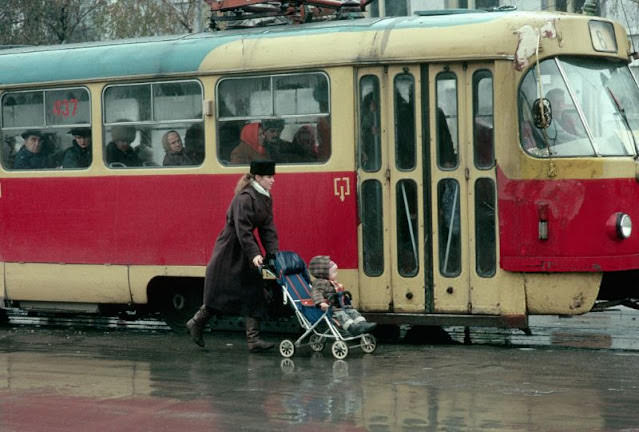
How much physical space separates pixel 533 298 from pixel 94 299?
4764 millimetres

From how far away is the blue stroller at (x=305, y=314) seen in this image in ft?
43.5

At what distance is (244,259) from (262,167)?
2.81ft

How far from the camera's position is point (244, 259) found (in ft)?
45.7

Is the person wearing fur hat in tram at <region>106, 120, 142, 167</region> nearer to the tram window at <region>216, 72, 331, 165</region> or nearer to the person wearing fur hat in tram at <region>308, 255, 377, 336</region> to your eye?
the tram window at <region>216, 72, 331, 165</region>

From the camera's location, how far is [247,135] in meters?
14.8

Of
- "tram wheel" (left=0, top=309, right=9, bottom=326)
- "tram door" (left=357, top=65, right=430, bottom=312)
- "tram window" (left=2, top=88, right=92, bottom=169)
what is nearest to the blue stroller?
"tram door" (left=357, top=65, right=430, bottom=312)

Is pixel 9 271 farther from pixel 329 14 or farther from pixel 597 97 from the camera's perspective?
pixel 597 97

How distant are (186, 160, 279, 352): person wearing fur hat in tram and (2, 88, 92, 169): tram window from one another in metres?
2.58

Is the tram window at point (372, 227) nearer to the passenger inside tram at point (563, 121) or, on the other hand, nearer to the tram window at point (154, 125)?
the passenger inside tram at point (563, 121)

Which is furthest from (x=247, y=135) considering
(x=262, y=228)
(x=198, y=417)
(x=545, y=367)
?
(x=198, y=417)

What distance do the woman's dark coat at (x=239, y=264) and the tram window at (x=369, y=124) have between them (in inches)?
39.9

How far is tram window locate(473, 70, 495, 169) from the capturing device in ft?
44.8

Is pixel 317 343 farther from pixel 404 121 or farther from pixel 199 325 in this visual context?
pixel 404 121

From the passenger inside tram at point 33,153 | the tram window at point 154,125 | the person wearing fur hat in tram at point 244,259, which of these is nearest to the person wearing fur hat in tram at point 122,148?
the tram window at point 154,125
